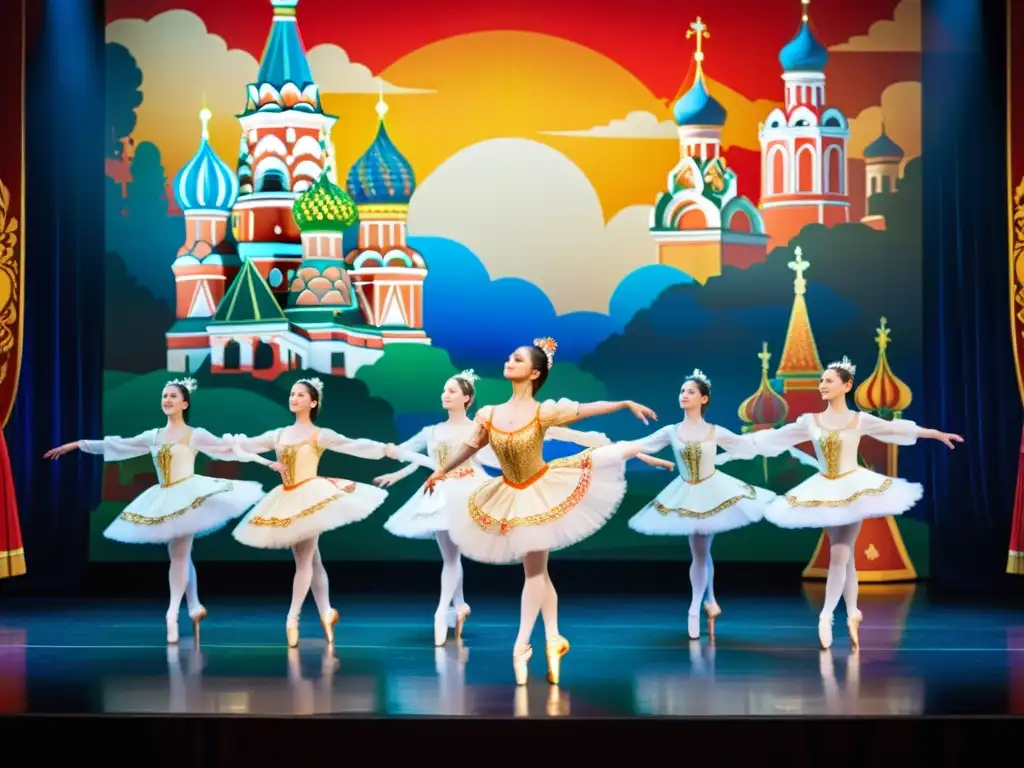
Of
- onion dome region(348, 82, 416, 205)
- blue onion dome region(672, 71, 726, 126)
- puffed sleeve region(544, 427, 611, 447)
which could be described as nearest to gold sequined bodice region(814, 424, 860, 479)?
puffed sleeve region(544, 427, 611, 447)

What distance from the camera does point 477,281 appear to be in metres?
8.75

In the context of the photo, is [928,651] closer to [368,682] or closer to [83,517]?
[368,682]

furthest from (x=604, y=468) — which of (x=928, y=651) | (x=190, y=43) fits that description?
(x=190, y=43)

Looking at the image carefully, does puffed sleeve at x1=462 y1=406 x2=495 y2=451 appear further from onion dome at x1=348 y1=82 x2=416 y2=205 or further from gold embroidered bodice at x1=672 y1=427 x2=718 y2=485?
onion dome at x1=348 y1=82 x2=416 y2=205

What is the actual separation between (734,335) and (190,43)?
3746mm

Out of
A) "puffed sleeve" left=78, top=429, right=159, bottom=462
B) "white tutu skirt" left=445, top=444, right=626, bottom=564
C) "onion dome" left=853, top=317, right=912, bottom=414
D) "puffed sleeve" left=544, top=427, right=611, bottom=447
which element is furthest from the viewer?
"onion dome" left=853, top=317, right=912, bottom=414

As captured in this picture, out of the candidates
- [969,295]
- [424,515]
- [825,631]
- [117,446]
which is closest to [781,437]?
[825,631]

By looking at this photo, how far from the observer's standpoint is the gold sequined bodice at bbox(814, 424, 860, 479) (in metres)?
6.37

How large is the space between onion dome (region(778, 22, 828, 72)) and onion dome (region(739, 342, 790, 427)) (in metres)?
1.69

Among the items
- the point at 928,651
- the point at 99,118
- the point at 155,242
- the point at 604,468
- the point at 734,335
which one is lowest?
the point at 928,651

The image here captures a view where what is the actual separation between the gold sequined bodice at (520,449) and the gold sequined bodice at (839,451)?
64.2 inches

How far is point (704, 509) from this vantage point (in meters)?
6.68

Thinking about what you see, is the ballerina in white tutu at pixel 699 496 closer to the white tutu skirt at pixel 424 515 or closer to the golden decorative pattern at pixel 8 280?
the white tutu skirt at pixel 424 515

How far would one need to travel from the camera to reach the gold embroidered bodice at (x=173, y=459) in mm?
6691
